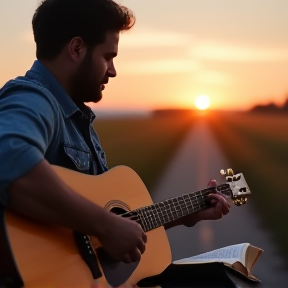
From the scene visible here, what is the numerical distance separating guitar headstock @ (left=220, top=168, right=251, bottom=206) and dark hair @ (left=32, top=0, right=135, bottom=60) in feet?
1.69

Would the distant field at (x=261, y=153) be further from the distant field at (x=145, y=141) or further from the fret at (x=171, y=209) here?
the fret at (x=171, y=209)

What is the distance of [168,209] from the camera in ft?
4.00

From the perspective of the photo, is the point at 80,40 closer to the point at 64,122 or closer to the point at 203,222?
the point at 64,122

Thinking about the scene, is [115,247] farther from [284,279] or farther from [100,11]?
[284,279]

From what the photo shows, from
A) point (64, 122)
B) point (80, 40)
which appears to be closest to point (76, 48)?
point (80, 40)

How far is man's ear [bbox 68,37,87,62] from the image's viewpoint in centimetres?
115

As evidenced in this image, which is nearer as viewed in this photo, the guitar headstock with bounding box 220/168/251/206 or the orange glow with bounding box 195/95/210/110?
the guitar headstock with bounding box 220/168/251/206

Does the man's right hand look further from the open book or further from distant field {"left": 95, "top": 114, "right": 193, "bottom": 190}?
distant field {"left": 95, "top": 114, "right": 193, "bottom": 190}

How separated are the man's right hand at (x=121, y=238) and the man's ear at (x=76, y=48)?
0.39m

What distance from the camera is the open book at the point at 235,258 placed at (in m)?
1.21

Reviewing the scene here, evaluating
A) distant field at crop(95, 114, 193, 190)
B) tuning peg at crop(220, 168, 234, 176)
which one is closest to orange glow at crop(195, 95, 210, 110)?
distant field at crop(95, 114, 193, 190)

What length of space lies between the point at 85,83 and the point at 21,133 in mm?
347

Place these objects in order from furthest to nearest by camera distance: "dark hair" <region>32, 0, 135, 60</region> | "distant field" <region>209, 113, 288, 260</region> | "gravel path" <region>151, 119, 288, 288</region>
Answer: "distant field" <region>209, 113, 288, 260</region>
"gravel path" <region>151, 119, 288, 288</region>
"dark hair" <region>32, 0, 135, 60</region>

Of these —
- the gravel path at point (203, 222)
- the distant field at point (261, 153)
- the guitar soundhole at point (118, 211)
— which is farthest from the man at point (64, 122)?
the distant field at point (261, 153)
